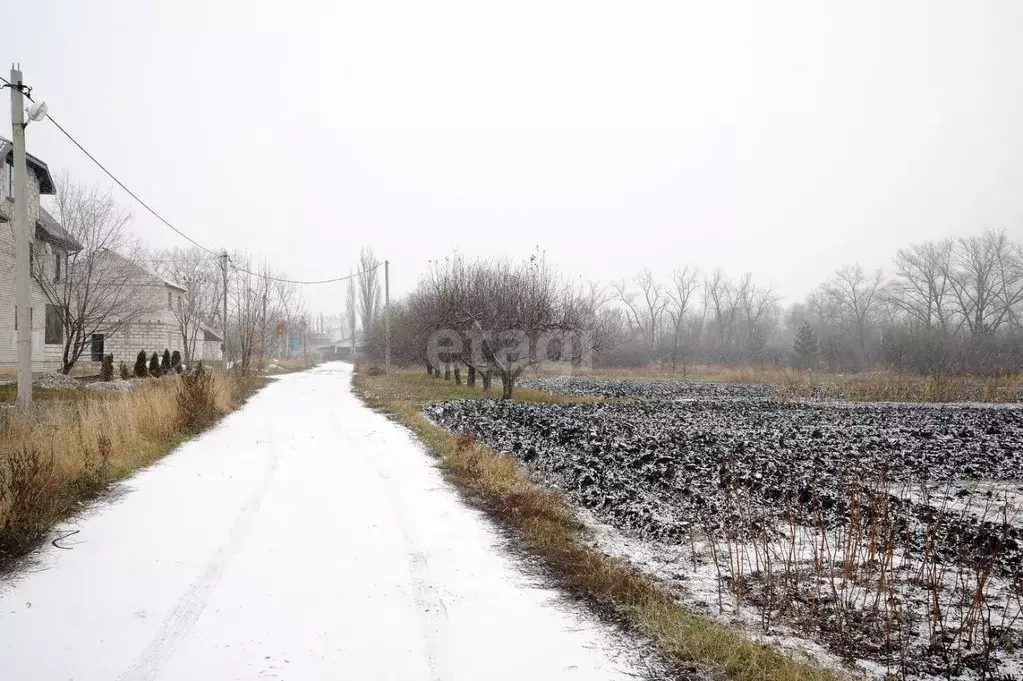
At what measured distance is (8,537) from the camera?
4.59 meters

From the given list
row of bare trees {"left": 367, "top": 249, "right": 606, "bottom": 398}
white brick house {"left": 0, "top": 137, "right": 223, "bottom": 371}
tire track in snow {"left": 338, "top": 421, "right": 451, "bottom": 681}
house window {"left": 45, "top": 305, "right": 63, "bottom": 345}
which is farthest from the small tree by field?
house window {"left": 45, "top": 305, "right": 63, "bottom": 345}

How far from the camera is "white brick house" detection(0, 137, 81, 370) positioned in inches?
845

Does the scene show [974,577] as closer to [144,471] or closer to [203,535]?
[203,535]

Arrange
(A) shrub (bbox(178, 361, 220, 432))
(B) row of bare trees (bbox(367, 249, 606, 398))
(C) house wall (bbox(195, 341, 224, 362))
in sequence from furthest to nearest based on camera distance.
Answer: (C) house wall (bbox(195, 341, 224, 362)) → (B) row of bare trees (bbox(367, 249, 606, 398)) → (A) shrub (bbox(178, 361, 220, 432))

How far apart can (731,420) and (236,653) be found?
11855 mm

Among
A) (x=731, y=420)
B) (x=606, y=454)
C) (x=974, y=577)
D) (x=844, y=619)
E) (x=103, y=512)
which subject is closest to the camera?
(x=844, y=619)

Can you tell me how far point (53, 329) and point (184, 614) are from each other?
32.1m

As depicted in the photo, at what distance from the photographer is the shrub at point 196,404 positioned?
434 inches

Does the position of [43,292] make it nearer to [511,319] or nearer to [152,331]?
[152,331]

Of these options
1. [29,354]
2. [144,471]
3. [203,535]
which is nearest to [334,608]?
[203,535]

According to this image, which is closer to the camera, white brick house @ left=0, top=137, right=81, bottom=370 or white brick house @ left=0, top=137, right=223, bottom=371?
white brick house @ left=0, top=137, right=81, bottom=370

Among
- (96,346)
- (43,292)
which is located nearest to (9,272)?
(43,292)

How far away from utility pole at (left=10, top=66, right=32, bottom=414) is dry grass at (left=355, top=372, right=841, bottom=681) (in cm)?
644

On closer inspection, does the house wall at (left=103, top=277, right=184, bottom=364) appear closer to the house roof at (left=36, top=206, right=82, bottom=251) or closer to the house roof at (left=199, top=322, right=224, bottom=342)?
the house roof at (left=36, top=206, right=82, bottom=251)
